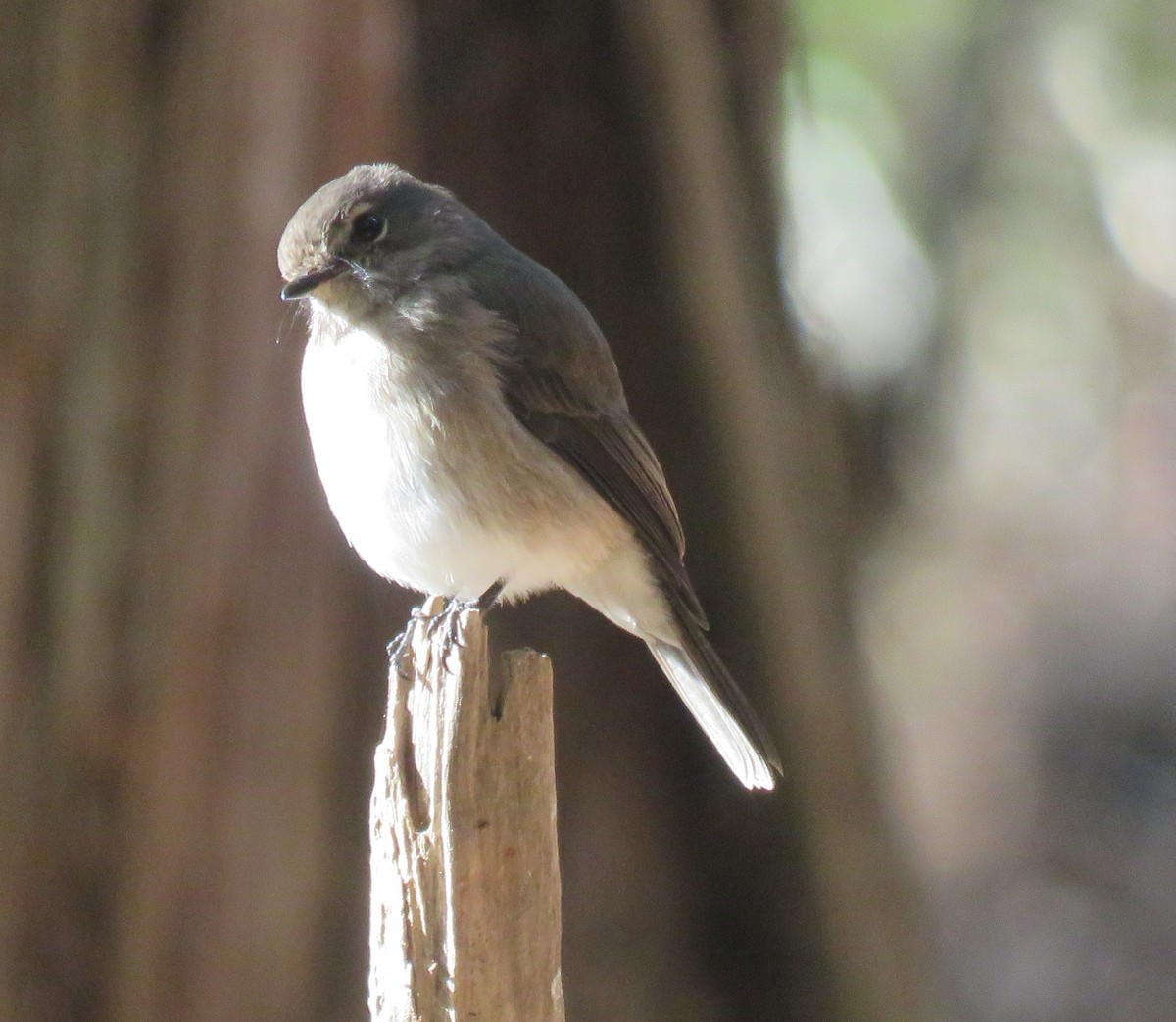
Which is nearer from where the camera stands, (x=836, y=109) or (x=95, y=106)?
(x=95, y=106)

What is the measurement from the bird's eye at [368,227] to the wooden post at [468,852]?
1292mm

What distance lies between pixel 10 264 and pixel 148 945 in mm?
1944

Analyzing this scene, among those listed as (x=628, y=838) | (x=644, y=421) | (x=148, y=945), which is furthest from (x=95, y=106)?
(x=628, y=838)

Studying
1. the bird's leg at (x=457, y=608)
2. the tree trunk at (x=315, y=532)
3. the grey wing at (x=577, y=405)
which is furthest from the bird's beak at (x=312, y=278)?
the tree trunk at (x=315, y=532)

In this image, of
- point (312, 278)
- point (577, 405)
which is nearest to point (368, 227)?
point (312, 278)

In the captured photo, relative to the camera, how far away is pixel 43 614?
4.12 m

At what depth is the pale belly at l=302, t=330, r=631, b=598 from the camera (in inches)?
135

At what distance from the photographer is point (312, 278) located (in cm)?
344

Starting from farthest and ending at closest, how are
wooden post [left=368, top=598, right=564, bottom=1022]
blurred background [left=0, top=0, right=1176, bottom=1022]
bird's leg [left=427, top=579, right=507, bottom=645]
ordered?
blurred background [left=0, top=0, right=1176, bottom=1022] → bird's leg [left=427, top=579, right=507, bottom=645] → wooden post [left=368, top=598, right=564, bottom=1022]

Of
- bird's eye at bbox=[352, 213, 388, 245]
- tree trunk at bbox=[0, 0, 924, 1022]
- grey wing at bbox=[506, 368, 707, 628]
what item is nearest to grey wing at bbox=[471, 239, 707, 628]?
grey wing at bbox=[506, 368, 707, 628]

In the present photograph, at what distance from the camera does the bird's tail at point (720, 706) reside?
374 cm

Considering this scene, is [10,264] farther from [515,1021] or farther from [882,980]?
[882,980]

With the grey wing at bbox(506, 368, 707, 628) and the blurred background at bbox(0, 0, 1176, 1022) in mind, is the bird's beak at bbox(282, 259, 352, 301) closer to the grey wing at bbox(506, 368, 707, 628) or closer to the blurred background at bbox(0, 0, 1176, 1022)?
the grey wing at bbox(506, 368, 707, 628)

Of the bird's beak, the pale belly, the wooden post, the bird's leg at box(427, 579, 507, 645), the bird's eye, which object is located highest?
the bird's eye
